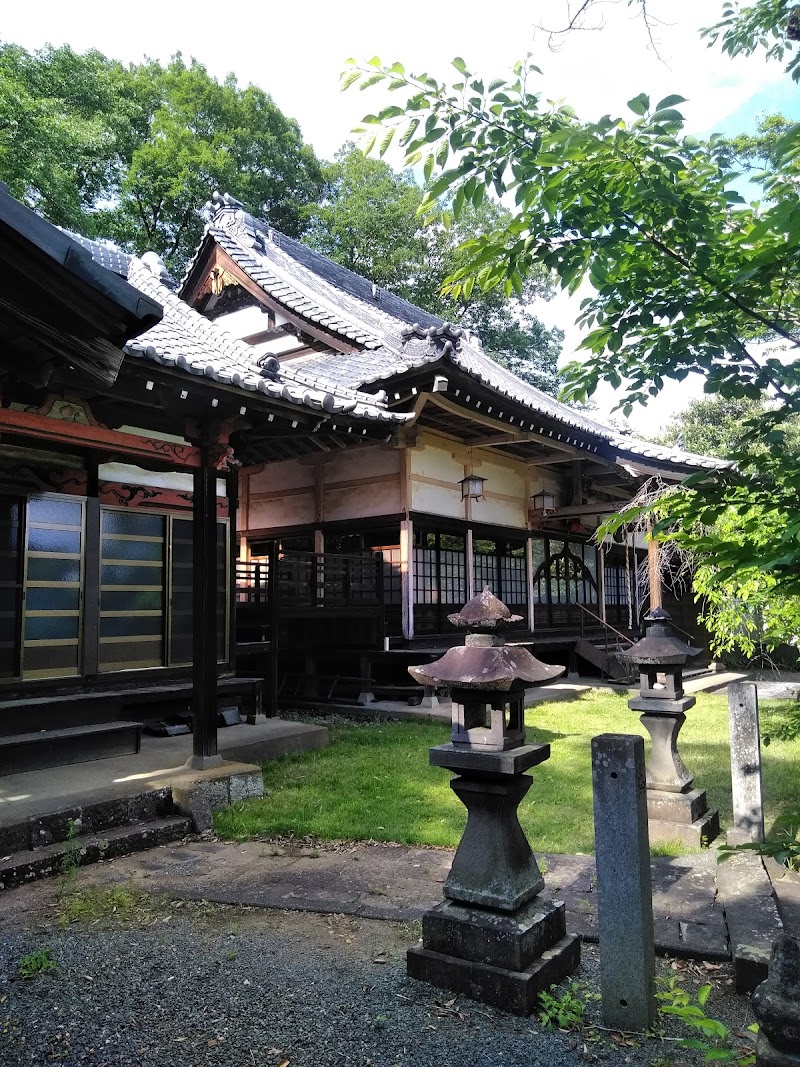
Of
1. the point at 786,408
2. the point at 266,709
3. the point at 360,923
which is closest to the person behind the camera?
the point at 786,408

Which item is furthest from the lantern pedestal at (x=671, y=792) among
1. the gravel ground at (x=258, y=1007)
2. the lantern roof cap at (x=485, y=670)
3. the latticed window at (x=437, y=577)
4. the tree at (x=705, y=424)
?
the tree at (x=705, y=424)

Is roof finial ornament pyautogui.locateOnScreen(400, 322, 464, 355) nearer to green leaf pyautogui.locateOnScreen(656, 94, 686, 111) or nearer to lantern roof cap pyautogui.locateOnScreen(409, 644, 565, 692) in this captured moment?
lantern roof cap pyautogui.locateOnScreen(409, 644, 565, 692)

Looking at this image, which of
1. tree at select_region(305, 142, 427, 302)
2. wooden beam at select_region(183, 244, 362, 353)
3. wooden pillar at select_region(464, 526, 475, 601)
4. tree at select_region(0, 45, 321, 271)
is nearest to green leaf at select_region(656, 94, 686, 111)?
wooden beam at select_region(183, 244, 362, 353)

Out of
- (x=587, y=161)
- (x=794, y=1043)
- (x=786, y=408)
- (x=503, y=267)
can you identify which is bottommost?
(x=794, y=1043)

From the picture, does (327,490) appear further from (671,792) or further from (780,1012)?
(780,1012)

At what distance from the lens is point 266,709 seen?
10.5m

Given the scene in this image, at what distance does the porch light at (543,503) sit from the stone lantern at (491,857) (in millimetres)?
11991

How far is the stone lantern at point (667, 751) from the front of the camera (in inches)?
214

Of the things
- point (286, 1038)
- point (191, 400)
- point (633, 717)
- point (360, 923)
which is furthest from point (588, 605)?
point (286, 1038)

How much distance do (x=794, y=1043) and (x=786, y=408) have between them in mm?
1938

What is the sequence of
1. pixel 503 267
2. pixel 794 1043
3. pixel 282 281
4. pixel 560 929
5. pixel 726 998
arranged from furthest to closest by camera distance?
1. pixel 282 281
2. pixel 560 929
3. pixel 726 998
4. pixel 503 267
5. pixel 794 1043

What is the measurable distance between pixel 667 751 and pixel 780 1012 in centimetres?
401

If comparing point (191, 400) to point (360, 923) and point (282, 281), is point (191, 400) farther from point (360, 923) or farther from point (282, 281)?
point (282, 281)

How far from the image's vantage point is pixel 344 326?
43.6 feet
